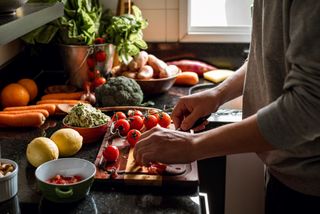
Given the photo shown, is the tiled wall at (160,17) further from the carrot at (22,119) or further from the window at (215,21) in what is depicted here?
the carrot at (22,119)

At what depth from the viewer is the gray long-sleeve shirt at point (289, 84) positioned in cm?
82

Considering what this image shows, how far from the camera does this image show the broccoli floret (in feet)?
5.43

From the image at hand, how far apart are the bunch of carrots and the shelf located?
36 centimetres

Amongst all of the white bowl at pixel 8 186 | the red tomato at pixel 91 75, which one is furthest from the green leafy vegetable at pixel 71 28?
the white bowl at pixel 8 186

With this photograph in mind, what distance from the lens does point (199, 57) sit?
2.13 m

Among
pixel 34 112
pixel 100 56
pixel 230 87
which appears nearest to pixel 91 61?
pixel 100 56

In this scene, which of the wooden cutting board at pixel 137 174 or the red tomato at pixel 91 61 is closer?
the wooden cutting board at pixel 137 174

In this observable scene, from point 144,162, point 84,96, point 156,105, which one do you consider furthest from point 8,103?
point 144,162

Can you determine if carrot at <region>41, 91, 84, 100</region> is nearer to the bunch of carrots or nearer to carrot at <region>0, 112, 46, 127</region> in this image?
the bunch of carrots

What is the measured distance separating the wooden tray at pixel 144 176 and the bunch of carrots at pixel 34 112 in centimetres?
38

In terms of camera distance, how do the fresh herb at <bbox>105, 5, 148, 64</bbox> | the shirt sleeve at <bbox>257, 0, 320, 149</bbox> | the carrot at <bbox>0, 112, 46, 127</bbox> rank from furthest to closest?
the fresh herb at <bbox>105, 5, 148, 64</bbox>, the carrot at <bbox>0, 112, 46, 127</bbox>, the shirt sleeve at <bbox>257, 0, 320, 149</bbox>

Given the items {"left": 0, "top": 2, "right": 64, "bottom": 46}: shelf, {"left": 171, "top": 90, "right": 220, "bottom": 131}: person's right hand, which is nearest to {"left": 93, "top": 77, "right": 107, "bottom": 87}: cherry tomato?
{"left": 0, "top": 2, "right": 64, "bottom": 46}: shelf

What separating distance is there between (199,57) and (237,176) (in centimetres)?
67

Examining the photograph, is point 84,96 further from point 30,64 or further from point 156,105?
point 30,64
